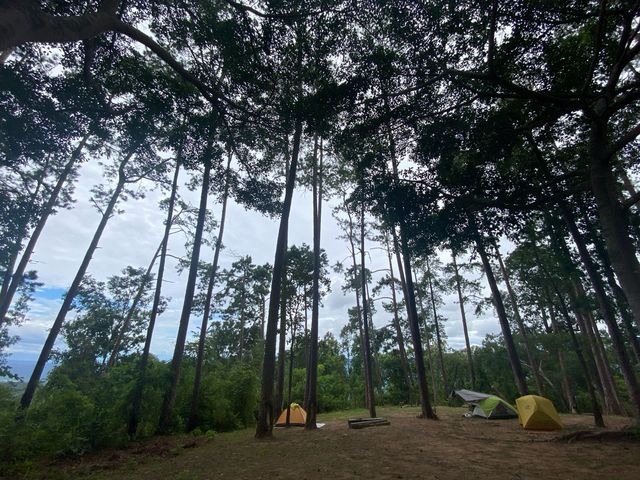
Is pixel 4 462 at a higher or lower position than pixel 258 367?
lower

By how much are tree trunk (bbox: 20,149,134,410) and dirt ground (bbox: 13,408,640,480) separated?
478cm

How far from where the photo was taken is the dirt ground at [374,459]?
469 centimetres

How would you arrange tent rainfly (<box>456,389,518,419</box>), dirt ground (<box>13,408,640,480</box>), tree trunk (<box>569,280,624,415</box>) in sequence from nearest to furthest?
dirt ground (<box>13,408,640,480</box>)
tent rainfly (<box>456,389,518,419</box>)
tree trunk (<box>569,280,624,415</box>)

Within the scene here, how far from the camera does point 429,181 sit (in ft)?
25.8


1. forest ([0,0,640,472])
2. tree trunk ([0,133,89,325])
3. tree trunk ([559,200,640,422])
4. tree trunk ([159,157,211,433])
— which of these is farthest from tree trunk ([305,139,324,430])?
tree trunk ([0,133,89,325])

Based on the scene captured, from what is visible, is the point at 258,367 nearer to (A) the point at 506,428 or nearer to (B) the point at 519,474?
(A) the point at 506,428

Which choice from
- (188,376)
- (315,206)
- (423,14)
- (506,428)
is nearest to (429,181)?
(423,14)

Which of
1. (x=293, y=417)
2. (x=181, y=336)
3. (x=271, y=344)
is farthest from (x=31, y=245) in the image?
(x=293, y=417)

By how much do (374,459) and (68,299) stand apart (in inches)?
508

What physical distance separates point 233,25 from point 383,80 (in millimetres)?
3624

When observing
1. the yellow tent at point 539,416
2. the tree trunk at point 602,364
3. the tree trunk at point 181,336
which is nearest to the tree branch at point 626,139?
the yellow tent at point 539,416

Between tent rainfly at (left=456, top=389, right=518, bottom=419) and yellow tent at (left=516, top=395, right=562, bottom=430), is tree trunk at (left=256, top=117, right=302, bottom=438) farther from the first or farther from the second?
tent rainfly at (left=456, top=389, right=518, bottom=419)

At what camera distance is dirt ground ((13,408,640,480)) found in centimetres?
469

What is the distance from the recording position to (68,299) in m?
11.5
